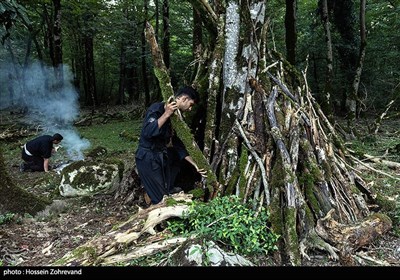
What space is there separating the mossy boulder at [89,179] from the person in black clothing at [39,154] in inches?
81.0

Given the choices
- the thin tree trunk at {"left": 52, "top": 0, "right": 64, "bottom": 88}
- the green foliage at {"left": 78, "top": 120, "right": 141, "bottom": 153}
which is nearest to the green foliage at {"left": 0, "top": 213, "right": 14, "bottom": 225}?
the green foliage at {"left": 78, "top": 120, "right": 141, "bottom": 153}

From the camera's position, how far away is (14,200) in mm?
5121

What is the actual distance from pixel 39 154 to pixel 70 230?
4.01 metres

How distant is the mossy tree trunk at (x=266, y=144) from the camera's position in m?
3.79

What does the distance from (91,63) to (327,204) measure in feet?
67.7

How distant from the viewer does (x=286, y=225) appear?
11.9 ft

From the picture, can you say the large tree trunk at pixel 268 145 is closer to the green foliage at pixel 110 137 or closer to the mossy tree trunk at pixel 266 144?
the mossy tree trunk at pixel 266 144

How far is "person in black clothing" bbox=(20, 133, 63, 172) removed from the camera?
8.08 m

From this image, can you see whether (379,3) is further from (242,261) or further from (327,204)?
(242,261)

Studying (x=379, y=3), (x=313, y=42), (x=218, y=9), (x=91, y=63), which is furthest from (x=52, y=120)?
(x=379, y=3)

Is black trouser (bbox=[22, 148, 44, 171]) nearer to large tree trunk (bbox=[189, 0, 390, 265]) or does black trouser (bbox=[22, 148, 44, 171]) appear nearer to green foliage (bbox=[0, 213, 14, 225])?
green foliage (bbox=[0, 213, 14, 225])

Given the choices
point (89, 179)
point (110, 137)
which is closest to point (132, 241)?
point (89, 179)

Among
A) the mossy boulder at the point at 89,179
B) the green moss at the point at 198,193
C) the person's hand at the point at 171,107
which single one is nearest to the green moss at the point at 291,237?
the green moss at the point at 198,193

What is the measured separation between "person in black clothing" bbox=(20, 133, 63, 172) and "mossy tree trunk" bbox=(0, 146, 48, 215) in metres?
2.92
